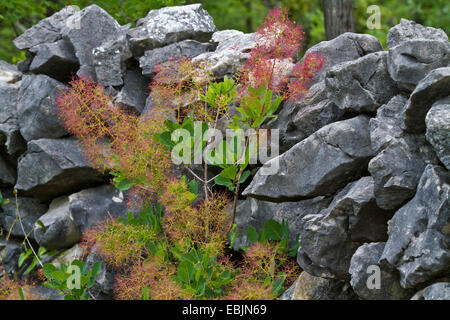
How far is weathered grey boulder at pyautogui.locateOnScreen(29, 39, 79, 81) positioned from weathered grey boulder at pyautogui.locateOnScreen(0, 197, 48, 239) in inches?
52.9

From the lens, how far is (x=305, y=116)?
4121mm

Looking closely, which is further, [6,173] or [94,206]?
[6,173]

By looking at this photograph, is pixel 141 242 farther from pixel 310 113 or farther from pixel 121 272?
pixel 310 113

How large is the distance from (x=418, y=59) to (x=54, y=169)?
3341 millimetres

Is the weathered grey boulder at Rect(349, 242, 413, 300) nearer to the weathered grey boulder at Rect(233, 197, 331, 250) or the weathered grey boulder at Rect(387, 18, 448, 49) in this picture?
the weathered grey boulder at Rect(233, 197, 331, 250)

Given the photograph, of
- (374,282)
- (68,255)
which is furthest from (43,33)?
(374,282)

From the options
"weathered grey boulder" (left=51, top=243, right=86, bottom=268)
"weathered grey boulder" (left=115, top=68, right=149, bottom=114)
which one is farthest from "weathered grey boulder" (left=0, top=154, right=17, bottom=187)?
"weathered grey boulder" (left=115, top=68, right=149, bottom=114)

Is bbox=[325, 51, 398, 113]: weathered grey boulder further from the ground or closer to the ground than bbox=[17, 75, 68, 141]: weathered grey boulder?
further from the ground

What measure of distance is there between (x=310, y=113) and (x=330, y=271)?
1323 mm

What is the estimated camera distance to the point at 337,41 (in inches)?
174

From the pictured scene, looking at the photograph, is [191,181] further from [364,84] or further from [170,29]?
[170,29]

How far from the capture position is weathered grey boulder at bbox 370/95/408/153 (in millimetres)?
3209

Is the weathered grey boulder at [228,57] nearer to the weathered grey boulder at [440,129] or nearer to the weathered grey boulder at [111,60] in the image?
the weathered grey boulder at [111,60]

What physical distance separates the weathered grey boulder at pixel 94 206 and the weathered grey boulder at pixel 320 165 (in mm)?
1670
